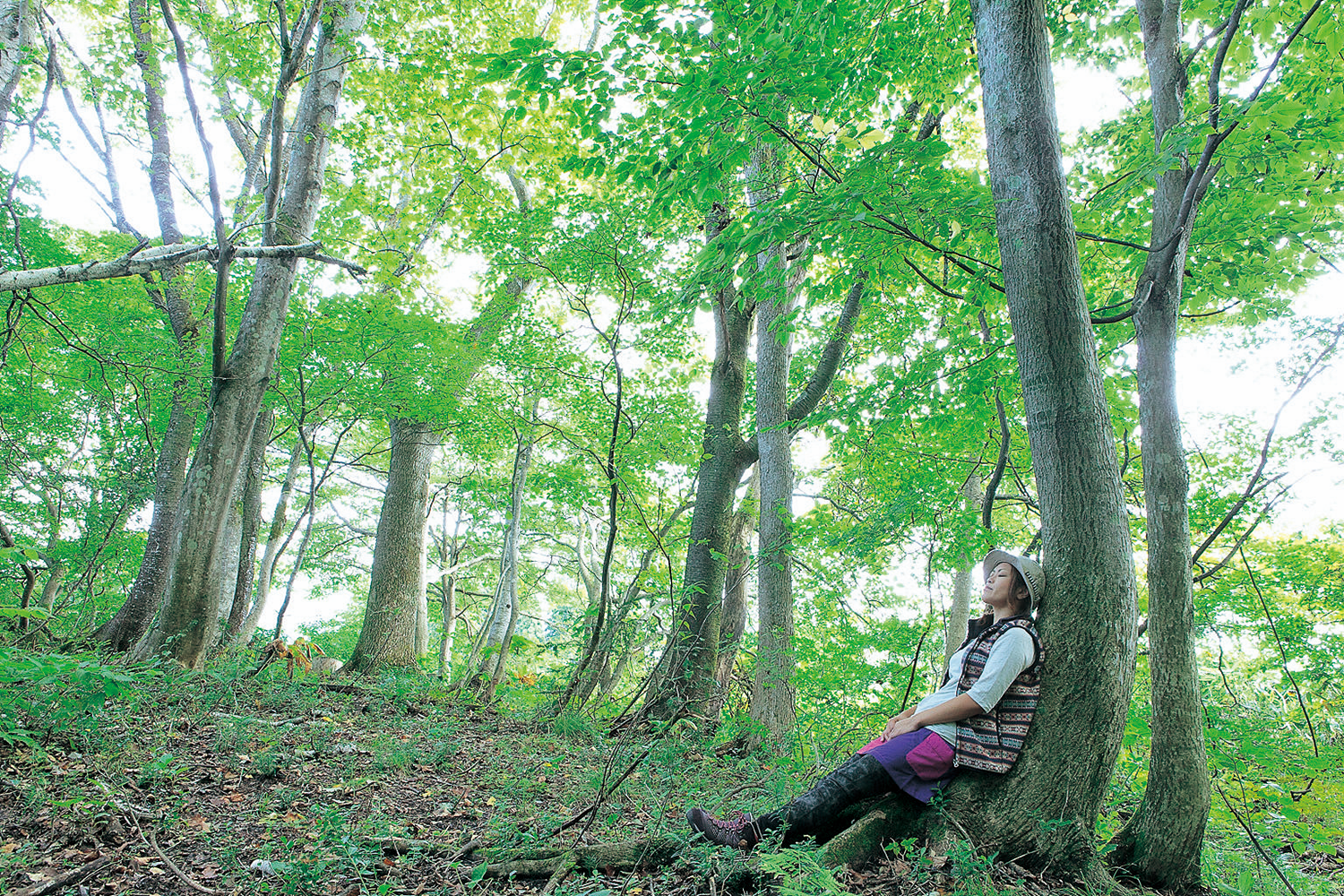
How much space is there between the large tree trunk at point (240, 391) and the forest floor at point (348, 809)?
938 mm

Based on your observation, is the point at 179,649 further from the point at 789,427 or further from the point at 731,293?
the point at 731,293

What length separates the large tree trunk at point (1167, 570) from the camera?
3141mm

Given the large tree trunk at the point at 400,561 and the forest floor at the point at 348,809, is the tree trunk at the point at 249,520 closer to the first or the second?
the large tree trunk at the point at 400,561

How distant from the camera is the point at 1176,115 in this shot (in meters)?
4.02

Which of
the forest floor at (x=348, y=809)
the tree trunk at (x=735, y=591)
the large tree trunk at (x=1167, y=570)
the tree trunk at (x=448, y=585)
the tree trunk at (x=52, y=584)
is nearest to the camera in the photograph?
the forest floor at (x=348, y=809)

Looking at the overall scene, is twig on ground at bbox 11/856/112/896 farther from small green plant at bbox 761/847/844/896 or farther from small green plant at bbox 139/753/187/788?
small green plant at bbox 761/847/844/896

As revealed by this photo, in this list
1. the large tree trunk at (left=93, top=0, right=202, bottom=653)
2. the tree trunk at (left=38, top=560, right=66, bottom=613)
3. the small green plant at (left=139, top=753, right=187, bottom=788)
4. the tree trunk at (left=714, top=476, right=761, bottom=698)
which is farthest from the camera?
the tree trunk at (left=38, top=560, right=66, bottom=613)

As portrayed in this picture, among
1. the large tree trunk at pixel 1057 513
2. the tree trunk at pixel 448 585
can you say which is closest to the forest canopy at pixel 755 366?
the large tree trunk at pixel 1057 513

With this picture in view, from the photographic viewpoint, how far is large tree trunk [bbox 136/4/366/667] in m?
6.36

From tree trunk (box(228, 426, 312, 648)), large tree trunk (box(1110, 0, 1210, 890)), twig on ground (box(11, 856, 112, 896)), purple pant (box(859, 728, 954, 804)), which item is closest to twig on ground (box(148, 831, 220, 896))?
twig on ground (box(11, 856, 112, 896))

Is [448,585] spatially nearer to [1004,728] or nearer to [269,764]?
[269,764]

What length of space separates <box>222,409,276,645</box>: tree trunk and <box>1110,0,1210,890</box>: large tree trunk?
9.31 m

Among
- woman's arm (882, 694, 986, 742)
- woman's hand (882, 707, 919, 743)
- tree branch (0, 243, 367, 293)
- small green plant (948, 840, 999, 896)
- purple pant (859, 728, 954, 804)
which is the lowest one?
small green plant (948, 840, 999, 896)

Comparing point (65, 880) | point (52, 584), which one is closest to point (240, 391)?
point (52, 584)
